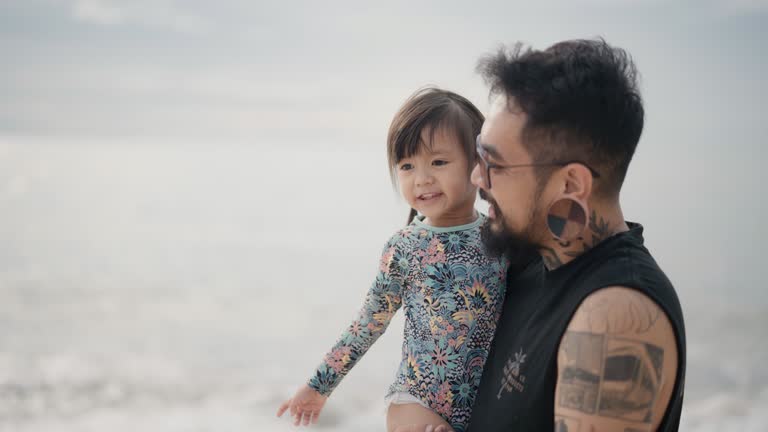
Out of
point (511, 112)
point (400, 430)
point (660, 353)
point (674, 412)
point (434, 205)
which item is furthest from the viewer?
point (434, 205)

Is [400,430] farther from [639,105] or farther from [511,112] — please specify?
[639,105]

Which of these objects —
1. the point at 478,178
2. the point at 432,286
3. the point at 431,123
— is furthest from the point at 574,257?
the point at 431,123

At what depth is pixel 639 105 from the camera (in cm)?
181

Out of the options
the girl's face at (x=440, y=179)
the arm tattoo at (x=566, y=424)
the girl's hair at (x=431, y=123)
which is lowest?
the arm tattoo at (x=566, y=424)

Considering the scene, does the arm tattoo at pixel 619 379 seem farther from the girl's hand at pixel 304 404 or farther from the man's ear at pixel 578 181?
the girl's hand at pixel 304 404

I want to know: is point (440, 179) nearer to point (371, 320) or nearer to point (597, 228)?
point (371, 320)

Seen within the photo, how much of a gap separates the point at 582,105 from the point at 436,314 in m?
0.98

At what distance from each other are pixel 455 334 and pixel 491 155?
0.74 metres

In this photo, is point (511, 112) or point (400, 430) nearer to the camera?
point (511, 112)

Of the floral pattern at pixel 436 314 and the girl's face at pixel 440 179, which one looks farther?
the girl's face at pixel 440 179

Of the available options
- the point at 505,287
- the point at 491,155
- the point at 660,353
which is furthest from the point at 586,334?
the point at 505,287

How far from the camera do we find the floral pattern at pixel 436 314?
2.38m

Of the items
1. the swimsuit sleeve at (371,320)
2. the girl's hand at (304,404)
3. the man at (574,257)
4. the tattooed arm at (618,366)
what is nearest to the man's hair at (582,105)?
the man at (574,257)

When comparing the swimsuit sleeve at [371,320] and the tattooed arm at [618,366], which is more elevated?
the swimsuit sleeve at [371,320]
